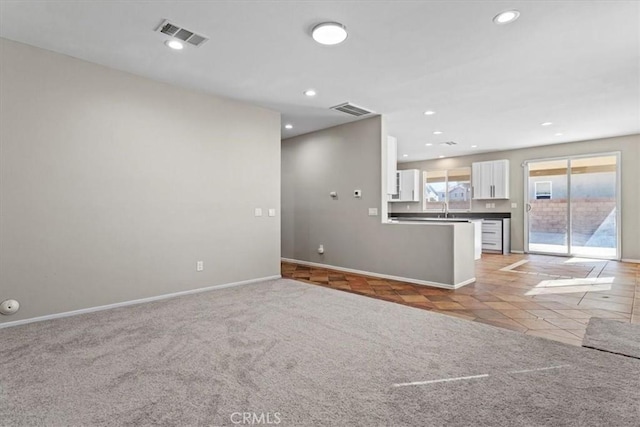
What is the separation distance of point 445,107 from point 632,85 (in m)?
2.06

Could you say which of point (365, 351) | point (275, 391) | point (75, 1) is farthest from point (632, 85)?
point (75, 1)

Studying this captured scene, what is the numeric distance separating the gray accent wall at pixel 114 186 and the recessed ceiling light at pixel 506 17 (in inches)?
122

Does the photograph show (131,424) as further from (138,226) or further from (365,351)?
(138,226)

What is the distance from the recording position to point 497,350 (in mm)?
2283

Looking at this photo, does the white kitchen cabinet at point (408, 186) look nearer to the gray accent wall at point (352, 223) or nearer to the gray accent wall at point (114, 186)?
the gray accent wall at point (352, 223)

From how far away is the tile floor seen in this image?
2.96m

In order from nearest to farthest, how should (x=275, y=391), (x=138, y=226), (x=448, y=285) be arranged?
(x=275, y=391), (x=138, y=226), (x=448, y=285)

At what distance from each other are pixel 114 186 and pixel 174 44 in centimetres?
156

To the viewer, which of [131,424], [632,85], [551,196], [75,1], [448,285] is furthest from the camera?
[551,196]

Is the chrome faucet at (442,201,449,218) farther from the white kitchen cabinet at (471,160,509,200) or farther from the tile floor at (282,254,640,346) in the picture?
the tile floor at (282,254,640,346)

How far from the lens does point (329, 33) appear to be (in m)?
2.64

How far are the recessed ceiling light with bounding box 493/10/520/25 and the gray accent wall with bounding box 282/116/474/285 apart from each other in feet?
7.96

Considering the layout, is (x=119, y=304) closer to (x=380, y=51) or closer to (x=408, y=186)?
(x=380, y=51)

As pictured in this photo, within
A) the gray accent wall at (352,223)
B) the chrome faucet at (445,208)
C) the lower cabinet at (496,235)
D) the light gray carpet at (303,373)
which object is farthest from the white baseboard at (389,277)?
the chrome faucet at (445,208)
